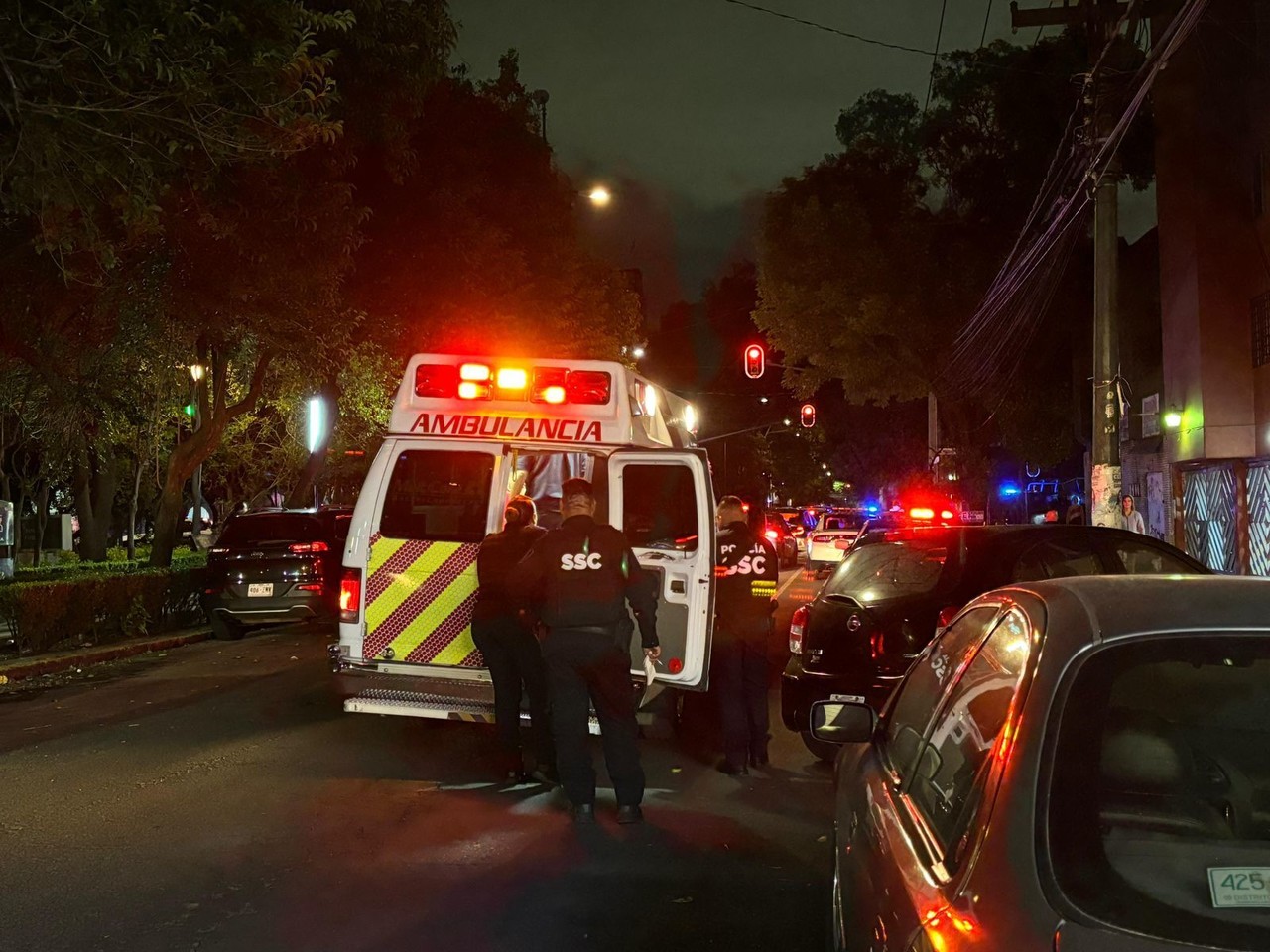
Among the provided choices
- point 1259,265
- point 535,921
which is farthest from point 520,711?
point 1259,265

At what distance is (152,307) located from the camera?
46.0 feet

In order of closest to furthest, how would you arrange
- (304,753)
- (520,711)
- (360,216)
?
(520,711) < (304,753) < (360,216)

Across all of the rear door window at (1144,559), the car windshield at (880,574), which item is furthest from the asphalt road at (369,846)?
the rear door window at (1144,559)

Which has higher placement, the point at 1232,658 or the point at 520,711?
the point at 1232,658

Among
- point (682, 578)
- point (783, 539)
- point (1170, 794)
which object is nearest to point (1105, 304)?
point (682, 578)

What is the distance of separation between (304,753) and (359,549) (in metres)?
1.54

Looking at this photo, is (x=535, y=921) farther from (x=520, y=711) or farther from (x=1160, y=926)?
(x=1160, y=926)

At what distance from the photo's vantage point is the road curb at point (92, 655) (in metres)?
12.4

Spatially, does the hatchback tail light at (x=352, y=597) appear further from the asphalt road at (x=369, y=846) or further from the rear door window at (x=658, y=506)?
the rear door window at (x=658, y=506)

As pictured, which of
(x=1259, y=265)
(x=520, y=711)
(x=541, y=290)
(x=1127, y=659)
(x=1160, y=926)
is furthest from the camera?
(x=541, y=290)

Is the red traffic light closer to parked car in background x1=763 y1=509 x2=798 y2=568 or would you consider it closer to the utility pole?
parked car in background x1=763 y1=509 x2=798 y2=568

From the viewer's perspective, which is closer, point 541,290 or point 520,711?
point 520,711

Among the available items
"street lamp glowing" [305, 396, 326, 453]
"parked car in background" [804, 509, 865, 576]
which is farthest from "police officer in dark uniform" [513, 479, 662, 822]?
"parked car in background" [804, 509, 865, 576]

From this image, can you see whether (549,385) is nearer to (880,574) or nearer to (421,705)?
(421,705)
